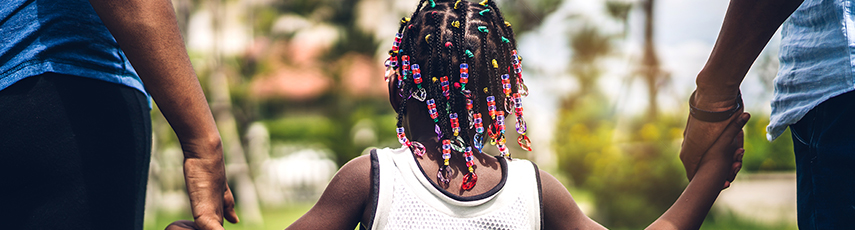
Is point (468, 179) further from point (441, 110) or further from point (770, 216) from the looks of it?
point (770, 216)

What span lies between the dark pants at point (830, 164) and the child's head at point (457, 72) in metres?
0.83

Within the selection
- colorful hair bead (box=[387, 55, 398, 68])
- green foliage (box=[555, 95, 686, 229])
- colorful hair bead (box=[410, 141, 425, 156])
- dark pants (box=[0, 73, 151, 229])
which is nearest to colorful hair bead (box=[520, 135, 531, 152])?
colorful hair bead (box=[410, 141, 425, 156])

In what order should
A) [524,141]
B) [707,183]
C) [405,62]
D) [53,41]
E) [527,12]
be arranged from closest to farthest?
[53,41] < [405,62] < [524,141] < [707,183] < [527,12]

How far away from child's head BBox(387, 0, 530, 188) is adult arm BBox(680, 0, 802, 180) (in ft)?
2.18

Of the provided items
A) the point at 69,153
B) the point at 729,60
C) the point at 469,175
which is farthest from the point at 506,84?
the point at 69,153

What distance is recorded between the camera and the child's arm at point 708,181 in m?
1.88

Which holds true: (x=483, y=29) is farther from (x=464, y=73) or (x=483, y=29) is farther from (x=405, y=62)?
(x=405, y=62)

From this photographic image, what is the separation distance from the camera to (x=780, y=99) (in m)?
1.81

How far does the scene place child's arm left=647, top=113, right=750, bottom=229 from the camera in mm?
1878

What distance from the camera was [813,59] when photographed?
1641 millimetres

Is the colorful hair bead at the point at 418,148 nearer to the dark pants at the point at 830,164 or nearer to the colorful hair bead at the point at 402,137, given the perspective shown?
the colorful hair bead at the point at 402,137

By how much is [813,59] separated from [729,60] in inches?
8.7

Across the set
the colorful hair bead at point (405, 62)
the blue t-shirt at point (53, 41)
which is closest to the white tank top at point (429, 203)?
the colorful hair bead at point (405, 62)

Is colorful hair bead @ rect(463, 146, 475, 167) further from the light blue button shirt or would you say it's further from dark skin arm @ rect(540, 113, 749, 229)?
the light blue button shirt
